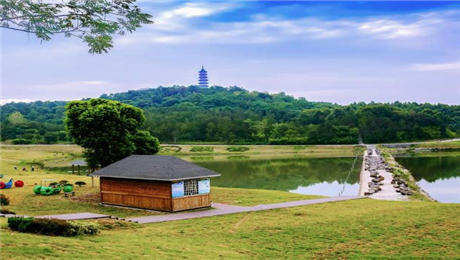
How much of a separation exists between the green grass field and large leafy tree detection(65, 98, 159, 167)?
831cm

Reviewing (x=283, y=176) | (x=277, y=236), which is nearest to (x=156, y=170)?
(x=277, y=236)

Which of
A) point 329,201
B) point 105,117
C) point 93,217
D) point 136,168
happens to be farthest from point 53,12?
point 105,117

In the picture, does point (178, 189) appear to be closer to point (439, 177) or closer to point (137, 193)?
point (137, 193)

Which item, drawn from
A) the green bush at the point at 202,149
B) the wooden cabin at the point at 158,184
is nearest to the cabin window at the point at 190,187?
the wooden cabin at the point at 158,184

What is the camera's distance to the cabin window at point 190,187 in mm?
24562

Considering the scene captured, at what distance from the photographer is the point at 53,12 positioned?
1121 cm

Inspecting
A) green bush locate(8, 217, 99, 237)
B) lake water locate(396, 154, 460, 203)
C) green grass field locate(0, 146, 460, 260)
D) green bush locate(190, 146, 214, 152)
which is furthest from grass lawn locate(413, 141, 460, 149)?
green bush locate(8, 217, 99, 237)

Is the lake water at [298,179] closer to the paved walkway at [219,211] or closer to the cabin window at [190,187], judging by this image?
the paved walkway at [219,211]

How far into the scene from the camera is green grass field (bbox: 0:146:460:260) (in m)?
13.4

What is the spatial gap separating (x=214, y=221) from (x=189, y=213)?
3.02 m

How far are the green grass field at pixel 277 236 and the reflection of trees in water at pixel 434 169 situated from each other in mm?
22984

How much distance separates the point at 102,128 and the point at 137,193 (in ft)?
30.8

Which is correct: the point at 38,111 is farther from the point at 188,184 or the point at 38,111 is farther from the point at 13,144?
the point at 188,184

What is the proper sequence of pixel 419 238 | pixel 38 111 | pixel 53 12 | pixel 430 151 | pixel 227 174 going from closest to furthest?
1. pixel 53 12
2. pixel 419 238
3. pixel 227 174
4. pixel 430 151
5. pixel 38 111
